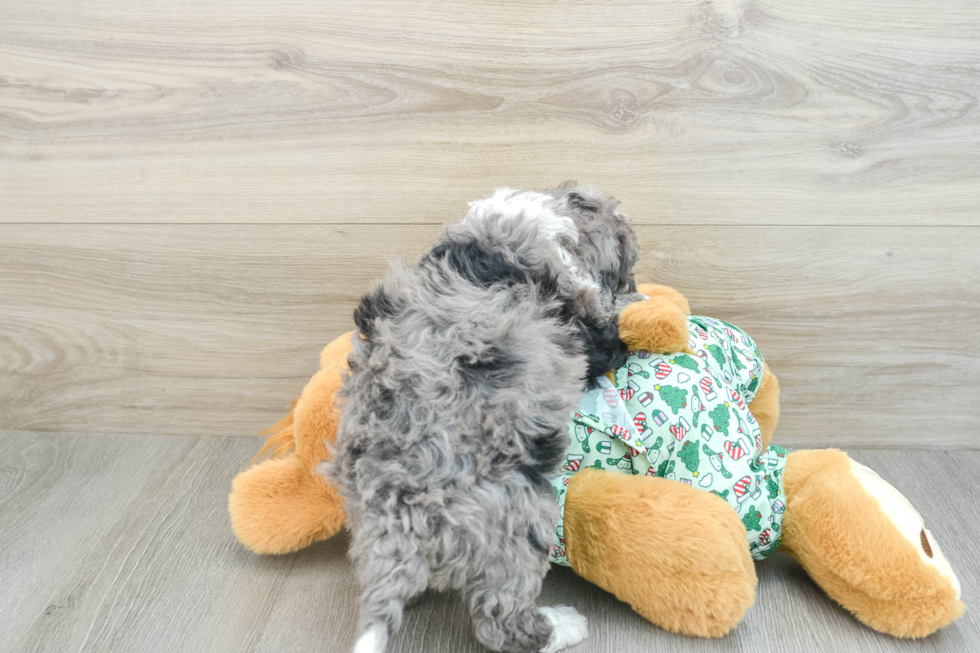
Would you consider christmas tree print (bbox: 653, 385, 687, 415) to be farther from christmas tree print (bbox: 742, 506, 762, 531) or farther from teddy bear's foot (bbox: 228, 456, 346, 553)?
teddy bear's foot (bbox: 228, 456, 346, 553)

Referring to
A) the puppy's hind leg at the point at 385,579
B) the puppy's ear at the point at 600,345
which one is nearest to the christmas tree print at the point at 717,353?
the puppy's ear at the point at 600,345

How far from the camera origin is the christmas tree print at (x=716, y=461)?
0.83 meters

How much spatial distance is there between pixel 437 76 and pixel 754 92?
18.7 inches

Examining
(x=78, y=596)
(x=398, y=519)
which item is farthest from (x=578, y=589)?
(x=78, y=596)

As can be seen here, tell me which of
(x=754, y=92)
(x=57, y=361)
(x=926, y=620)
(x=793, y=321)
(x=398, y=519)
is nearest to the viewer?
(x=398, y=519)

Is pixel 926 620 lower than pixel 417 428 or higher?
lower

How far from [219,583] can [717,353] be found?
2.41 feet

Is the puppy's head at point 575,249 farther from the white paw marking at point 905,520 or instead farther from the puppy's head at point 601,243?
the white paw marking at point 905,520

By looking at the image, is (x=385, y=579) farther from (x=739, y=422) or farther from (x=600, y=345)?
(x=739, y=422)

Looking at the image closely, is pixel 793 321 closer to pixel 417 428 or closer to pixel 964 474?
pixel 964 474

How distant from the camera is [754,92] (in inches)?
41.7

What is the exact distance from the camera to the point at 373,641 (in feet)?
2.17

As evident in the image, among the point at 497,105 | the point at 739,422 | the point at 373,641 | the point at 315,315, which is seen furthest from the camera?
the point at 315,315

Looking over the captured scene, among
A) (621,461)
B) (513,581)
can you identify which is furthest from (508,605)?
(621,461)
